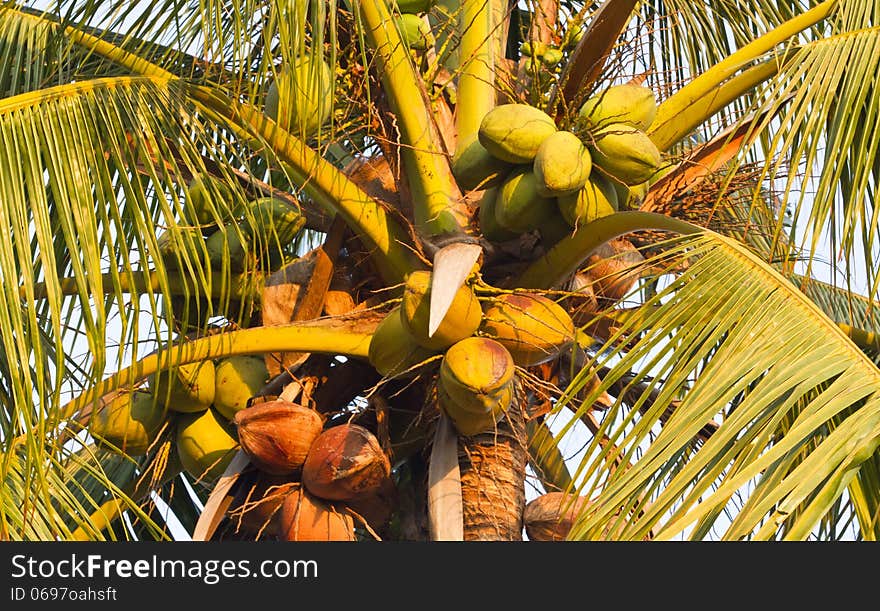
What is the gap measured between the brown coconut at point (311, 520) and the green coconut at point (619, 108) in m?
1.02

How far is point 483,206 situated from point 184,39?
1.09 meters

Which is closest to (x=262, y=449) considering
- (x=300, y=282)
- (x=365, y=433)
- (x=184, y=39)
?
(x=365, y=433)

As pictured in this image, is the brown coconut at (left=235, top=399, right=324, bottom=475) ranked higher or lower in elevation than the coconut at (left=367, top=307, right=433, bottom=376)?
lower

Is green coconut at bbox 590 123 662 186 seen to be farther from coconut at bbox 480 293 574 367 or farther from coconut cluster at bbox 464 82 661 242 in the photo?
coconut at bbox 480 293 574 367

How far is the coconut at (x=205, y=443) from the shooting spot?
114 inches

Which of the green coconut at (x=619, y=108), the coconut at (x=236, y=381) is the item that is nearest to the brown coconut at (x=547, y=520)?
the coconut at (x=236, y=381)

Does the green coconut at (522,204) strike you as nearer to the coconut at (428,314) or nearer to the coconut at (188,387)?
the coconut at (428,314)

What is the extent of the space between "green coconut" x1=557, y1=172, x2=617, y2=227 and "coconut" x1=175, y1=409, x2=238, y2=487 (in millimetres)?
988

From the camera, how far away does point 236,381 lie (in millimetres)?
2898

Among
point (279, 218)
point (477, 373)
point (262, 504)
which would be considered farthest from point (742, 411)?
point (279, 218)

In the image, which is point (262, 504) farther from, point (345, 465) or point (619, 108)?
point (619, 108)

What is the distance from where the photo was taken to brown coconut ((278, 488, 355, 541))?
2.65 metres

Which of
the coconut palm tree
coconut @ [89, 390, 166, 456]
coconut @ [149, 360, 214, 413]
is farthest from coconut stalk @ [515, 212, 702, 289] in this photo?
coconut @ [89, 390, 166, 456]

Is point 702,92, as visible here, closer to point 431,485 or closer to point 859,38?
point 859,38
